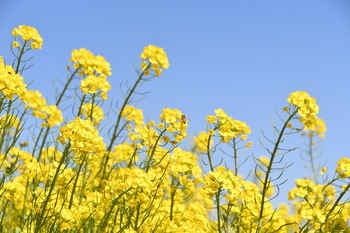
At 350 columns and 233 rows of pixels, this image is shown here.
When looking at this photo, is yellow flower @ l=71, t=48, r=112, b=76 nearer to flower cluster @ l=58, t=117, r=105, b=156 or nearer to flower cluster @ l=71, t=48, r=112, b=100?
flower cluster @ l=71, t=48, r=112, b=100

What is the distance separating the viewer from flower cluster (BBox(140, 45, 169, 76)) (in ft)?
13.0

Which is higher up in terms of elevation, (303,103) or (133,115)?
(133,115)

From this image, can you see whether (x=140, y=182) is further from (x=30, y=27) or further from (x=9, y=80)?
(x=30, y=27)

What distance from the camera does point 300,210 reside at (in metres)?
3.16

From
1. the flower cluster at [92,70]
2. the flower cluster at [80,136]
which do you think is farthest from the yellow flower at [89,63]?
the flower cluster at [80,136]

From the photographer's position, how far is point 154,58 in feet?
13.1

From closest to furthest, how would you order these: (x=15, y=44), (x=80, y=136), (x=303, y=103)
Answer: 1. (x=80, y=136)
2. (x=303, y=103)
3. (x=15, y=44)

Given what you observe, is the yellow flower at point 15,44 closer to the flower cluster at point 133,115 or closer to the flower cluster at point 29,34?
the flower cluster at point 29,34

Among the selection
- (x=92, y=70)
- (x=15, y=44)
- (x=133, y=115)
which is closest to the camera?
(x=15, y=44)

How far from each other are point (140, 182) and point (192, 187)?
78cm

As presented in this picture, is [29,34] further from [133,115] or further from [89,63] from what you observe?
[133,115]

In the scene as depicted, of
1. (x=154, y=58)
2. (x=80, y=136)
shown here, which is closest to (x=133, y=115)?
(x=154, y=58)

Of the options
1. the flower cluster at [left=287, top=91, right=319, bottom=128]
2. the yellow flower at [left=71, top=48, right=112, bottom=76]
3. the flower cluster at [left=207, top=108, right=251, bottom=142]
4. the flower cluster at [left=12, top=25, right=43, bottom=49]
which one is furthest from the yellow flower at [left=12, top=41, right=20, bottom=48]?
the flower cluster at [left=287, top=91, right=319, bottom=128]

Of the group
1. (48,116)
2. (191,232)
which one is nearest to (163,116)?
(191,232)
